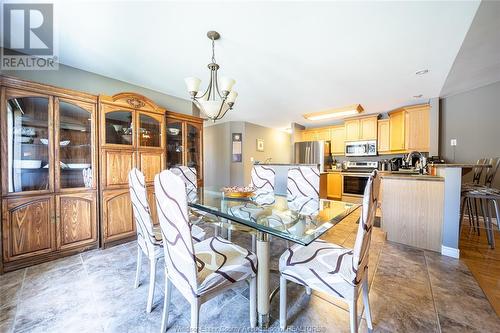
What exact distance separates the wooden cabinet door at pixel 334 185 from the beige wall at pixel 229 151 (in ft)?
6.32

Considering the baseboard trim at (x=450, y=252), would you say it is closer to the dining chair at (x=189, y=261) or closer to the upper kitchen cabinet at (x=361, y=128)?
the dining chair at (x=189, y=261)

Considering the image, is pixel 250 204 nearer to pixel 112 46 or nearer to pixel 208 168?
pixel 112 46

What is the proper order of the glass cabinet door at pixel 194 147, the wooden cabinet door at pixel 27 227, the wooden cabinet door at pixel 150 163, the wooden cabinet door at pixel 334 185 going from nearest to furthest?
the wooden cabinet door at pixel 27 227 → the wooden cabinet door at pixel 150 163 → the glass cabinet door at pixel 194 147 → the wooden cabinet door at pixel 334 185

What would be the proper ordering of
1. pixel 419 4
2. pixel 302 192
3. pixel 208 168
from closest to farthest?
1. pixel 419 4
2. pixel 302 192
3. pixel 208 168

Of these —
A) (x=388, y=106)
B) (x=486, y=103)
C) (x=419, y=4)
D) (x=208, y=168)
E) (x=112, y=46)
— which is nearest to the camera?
(x=419, y=4)

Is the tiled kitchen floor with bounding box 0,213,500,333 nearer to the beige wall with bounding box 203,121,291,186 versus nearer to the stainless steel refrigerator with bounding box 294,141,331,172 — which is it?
the stainless steel refrigerator with bounding box 294,141,331,172

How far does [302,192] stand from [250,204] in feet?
2.76

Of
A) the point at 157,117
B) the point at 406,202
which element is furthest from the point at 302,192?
the point at 157,117

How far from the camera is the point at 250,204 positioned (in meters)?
1.80

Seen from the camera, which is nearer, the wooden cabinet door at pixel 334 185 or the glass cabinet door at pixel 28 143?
the glass cabinet door at pixel 28 143

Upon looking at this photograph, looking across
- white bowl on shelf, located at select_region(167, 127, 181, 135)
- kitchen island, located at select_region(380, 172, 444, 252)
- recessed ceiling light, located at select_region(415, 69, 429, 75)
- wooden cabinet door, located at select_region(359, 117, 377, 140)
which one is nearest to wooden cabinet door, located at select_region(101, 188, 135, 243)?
white bowl on shelf, located at select_region(167, 127, 181, 135)

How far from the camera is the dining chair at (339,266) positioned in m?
0.96

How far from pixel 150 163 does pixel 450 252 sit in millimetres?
3877

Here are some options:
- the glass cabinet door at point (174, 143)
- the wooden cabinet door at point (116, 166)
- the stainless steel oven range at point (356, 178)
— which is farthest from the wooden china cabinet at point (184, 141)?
the stainless steel oven range at point (356, 178)
